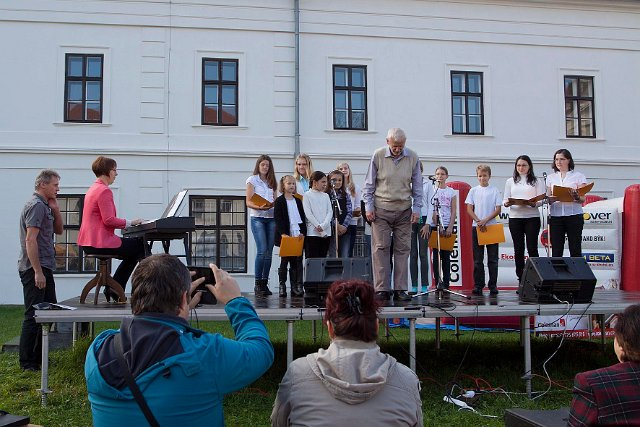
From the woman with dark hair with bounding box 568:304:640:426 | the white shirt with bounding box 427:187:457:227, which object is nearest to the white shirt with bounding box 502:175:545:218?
the white shirt with bounding box 427:187:457:227

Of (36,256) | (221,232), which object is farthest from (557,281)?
(221,232)

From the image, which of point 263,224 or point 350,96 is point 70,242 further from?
point 263,224

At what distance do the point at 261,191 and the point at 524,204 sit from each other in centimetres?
304

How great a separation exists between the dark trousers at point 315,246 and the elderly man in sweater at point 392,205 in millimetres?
1193

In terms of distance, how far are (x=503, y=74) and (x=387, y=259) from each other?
449 inches

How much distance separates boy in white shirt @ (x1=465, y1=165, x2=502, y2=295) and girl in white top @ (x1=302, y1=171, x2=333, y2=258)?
1.70 meters

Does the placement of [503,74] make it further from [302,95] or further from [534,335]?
[534,335]

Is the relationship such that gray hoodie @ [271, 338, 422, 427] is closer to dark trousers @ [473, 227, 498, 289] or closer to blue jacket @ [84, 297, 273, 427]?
blue jacket @ [84, 297, 273, 427]

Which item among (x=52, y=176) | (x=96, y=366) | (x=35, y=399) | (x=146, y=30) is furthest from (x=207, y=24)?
(x=96, y=366)

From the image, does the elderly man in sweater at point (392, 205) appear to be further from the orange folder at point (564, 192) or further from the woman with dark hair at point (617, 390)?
the woman with dark hair at point (617, 390)

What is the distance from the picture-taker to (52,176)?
585cm

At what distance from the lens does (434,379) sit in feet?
20.1

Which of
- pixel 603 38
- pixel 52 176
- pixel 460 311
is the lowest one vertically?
pixel 460 311

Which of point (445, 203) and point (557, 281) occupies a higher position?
point (445, 203)
